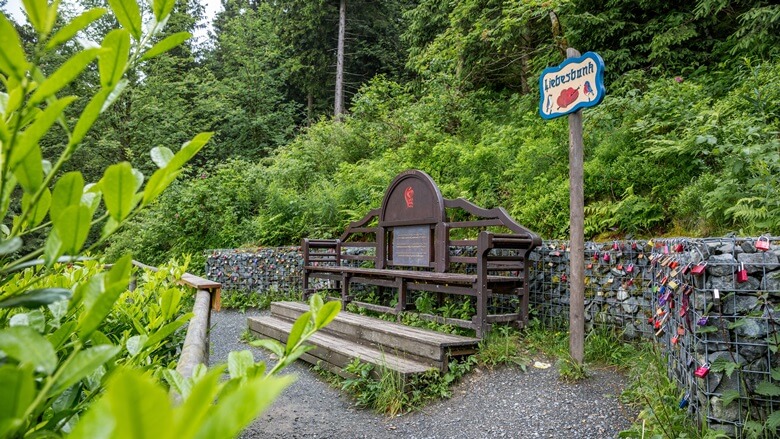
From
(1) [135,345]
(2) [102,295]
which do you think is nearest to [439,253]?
(1) [135,345]

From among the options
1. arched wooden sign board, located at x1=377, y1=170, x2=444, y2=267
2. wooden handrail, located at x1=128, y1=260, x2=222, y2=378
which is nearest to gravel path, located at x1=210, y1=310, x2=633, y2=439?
wooden handrail, located at x1=128, y1=260, x2=222, y2=378

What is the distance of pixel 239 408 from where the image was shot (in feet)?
0.87

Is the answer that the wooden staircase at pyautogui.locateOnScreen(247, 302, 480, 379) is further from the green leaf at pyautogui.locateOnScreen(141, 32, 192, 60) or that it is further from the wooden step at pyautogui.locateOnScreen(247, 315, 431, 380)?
the green leaf at pyautogui.locateOnScreen(141, 32, 192, 60)

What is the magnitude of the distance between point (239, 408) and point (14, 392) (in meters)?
0.20

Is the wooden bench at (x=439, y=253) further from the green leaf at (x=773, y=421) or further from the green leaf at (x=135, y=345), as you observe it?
the green leaf at (x=135, y=345)

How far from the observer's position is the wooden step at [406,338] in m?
4.13

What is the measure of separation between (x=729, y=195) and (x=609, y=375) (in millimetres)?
1720

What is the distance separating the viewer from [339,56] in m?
16.4

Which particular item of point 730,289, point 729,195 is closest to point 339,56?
point 729,195

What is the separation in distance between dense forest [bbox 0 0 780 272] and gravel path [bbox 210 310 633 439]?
1729 mm

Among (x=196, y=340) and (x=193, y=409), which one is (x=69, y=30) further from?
(x=196, y=340)

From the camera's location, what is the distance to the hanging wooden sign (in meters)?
3.93

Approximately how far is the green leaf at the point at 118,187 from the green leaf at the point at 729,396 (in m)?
2.71

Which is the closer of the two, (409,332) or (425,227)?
(409,332)
